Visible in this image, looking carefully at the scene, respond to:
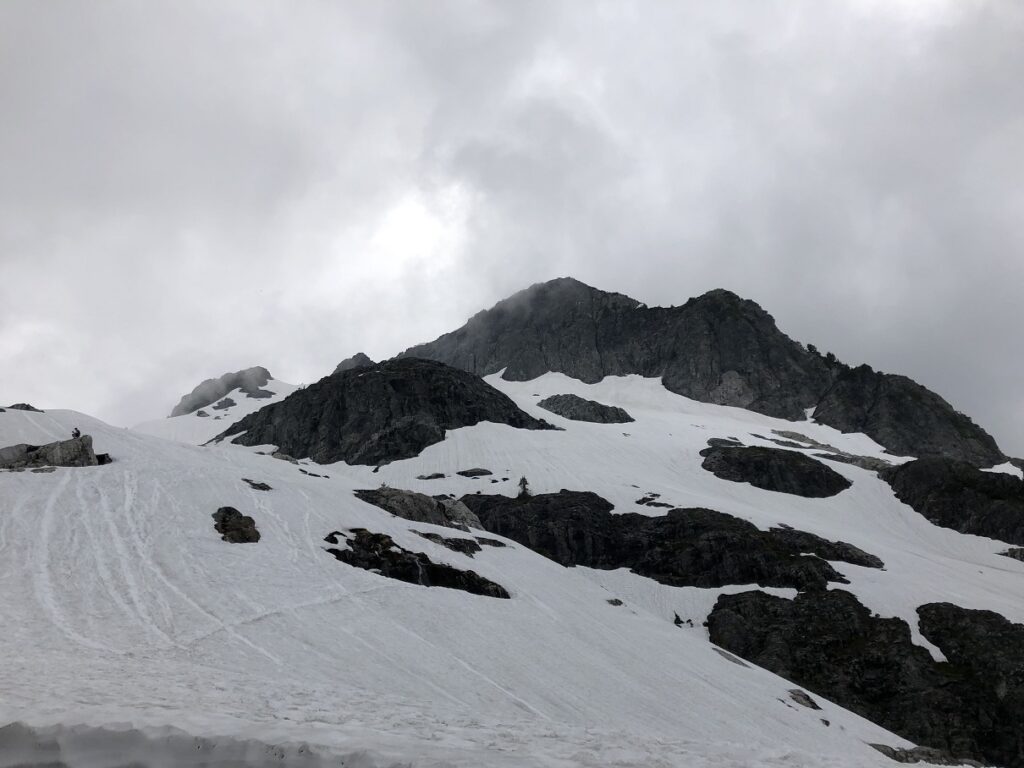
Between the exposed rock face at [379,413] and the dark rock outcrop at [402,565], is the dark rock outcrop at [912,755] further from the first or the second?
the exposed rock face at [379,413]

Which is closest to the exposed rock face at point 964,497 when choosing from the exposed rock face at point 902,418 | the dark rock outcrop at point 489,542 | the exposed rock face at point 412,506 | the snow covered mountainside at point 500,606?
the snow covered mountainside at point 500,606

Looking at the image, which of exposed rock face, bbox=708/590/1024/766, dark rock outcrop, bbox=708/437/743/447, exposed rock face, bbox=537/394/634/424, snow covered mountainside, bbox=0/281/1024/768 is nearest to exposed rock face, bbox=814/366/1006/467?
dark rock outcrop, bbox=708/437/743/447

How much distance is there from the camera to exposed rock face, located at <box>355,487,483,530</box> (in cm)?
5050

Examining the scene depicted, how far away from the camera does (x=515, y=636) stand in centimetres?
2847

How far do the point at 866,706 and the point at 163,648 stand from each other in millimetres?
50879

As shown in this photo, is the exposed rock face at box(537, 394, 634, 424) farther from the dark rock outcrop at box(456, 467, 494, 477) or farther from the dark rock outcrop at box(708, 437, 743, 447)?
the dark rock outcrop at box(456, 467, 494, 477)

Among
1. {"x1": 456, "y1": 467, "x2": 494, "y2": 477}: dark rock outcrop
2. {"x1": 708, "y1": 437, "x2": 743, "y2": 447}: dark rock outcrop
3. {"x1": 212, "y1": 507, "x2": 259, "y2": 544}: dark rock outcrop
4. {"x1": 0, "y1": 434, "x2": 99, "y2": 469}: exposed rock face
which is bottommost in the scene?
{"x1": 212, "y1": 507, "x2": 259, "y2": 544}: dark rock outcrop

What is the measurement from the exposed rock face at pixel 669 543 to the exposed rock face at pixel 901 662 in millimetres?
5532

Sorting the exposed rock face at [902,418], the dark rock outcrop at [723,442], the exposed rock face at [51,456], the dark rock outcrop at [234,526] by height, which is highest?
the exposed rock face at [902,418]

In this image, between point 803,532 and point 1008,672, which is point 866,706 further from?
point 803,532

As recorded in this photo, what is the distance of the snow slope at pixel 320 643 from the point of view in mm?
9992

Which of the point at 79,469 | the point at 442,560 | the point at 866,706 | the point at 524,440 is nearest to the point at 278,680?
the point at 442,560

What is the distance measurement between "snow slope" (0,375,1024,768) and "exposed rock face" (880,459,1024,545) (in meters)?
35.3

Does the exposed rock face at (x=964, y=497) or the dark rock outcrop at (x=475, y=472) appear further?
the dark rock outcrop at (x=475, y=472)
